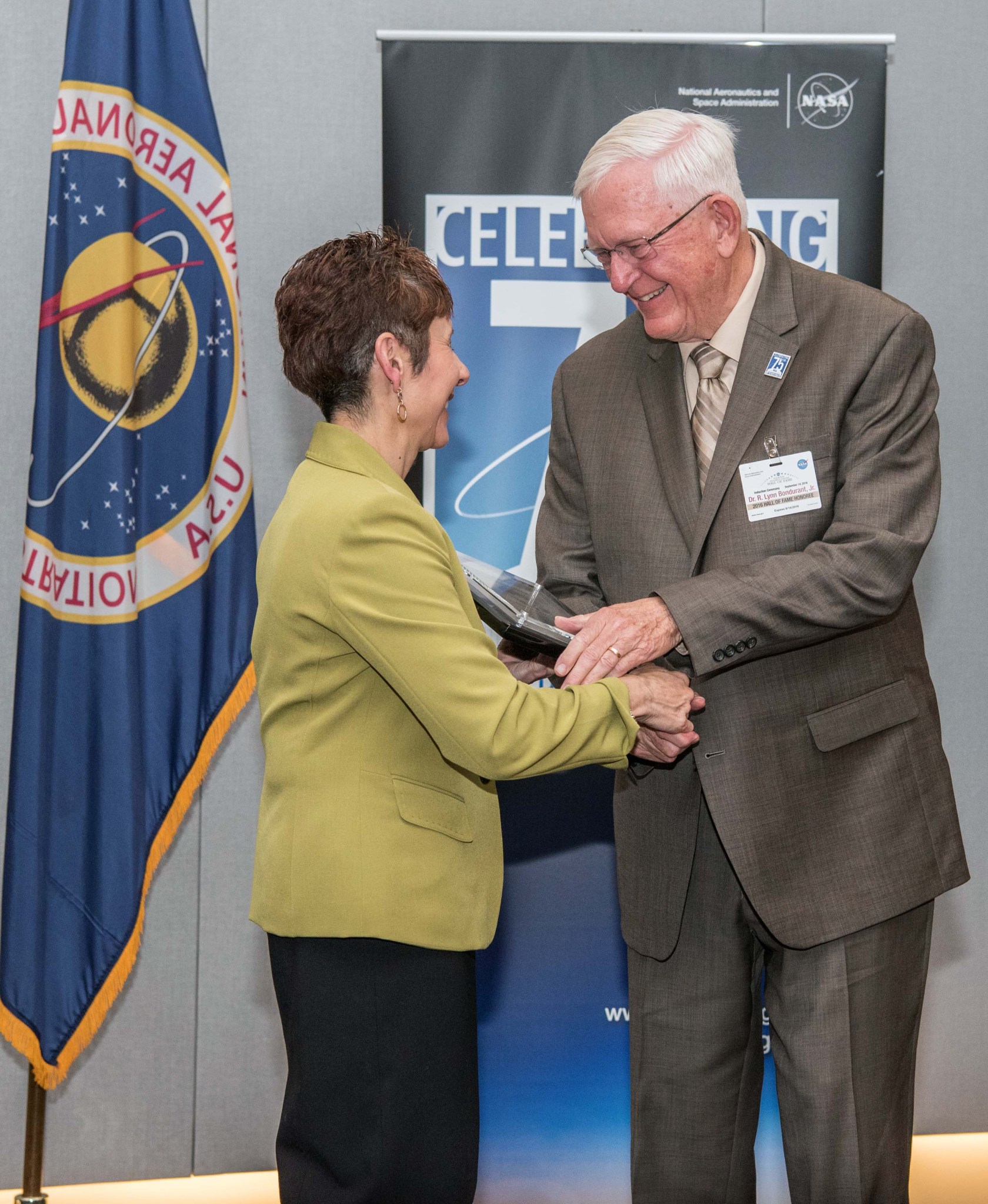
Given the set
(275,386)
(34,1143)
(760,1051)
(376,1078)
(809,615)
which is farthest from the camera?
(275,386)

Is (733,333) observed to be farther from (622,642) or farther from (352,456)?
(352,456)

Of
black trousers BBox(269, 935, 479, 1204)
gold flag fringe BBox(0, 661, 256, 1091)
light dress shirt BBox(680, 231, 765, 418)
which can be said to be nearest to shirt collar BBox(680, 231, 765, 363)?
light dress shirt BBox(680, 231, 765, 418)

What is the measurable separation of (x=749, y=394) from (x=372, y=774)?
0.87 m

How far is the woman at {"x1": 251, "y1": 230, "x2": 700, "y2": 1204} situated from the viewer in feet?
5.07

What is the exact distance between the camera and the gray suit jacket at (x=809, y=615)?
6.11 feet

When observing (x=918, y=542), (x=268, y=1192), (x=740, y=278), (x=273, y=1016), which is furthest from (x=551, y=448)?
(x=268, y=1192)

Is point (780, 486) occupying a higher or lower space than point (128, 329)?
lower

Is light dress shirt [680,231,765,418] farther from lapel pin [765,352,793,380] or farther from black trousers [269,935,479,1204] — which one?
black trousers [269,935,479,1204]

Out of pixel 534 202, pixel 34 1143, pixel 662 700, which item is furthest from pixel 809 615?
pixel 34 1143

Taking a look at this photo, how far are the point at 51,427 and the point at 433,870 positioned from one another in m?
1.61

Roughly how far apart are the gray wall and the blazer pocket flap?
1.49 meters

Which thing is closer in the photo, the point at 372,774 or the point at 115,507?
the point at 372,774

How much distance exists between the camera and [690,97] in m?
3.00

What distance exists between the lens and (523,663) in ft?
7.17
